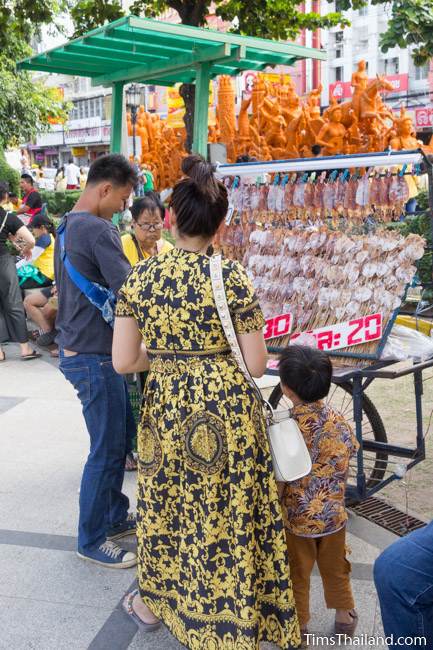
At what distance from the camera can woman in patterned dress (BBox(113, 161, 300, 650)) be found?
2.26 metres

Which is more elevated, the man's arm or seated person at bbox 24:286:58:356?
the man's arm

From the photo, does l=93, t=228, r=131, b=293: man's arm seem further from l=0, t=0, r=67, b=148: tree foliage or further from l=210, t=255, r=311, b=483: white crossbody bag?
l=0, t=0, r=67, b=148: tree foliage

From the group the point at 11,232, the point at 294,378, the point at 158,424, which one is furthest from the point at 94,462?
the point at 11,232

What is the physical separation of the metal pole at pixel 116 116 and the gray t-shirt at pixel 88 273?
584 cm

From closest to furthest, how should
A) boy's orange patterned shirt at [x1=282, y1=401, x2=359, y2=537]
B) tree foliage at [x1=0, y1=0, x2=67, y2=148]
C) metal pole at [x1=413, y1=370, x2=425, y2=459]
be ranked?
boy's orange patterned shirt at [x1=282, y1=401, x2=359, y2=537]
metal pole at [x1=413, y1=370, x2=425, y2=459]
tree foliage at [x1=0, y1=0, x2=67, y2=148]

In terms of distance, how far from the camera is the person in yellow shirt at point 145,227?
13.4 ft

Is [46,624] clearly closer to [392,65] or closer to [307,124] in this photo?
[307,124]

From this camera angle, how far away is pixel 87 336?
304 centimetres

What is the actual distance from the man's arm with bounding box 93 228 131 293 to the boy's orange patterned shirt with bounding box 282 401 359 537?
92cm

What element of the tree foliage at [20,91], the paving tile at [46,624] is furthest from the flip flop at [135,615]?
the tree foliage at [20,91]

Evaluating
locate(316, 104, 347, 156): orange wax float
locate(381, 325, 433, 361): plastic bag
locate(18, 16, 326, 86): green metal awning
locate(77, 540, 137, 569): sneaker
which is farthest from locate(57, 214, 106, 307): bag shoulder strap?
locate(316, 104, 347, 156): orange wax float

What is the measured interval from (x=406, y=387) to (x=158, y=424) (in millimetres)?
4043

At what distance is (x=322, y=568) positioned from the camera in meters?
2.63

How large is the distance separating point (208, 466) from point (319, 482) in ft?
1.67
